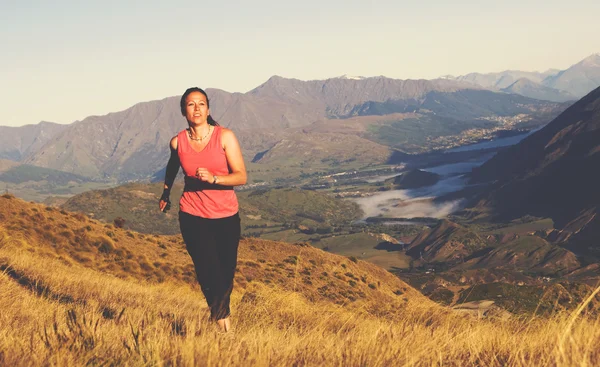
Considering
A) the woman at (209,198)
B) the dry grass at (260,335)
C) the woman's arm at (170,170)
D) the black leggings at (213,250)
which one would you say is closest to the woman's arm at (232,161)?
the woman at (209,198)

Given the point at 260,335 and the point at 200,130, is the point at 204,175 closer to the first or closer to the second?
the point at 200,130

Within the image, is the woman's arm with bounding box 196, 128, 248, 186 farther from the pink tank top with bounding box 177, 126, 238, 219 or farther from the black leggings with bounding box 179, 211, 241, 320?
the black leggings with bounding box 179, 211, 241, 320

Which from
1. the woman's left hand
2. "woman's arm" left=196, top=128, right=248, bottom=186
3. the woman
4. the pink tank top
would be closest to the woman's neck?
the woman

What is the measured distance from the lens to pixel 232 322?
693 cm

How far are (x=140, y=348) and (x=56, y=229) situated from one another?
100 ft

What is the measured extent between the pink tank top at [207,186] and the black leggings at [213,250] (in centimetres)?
10

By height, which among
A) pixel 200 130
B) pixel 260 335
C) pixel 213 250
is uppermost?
pixel 200 130

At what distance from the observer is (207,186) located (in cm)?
645

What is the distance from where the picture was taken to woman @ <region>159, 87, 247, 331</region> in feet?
20.9

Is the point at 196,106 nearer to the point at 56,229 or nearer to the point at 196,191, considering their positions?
the point at 196,191

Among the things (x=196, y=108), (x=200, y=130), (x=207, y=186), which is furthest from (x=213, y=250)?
(x=196, y=108)

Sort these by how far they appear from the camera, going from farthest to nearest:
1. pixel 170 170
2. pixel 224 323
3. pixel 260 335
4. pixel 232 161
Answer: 1. pixel 170 170
2. pixel 232 161
3. pixel 224 323
4. pixel 260 335

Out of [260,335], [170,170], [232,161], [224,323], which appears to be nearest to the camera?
[260,335]

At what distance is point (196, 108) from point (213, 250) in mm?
1834
